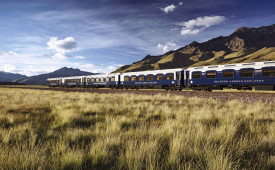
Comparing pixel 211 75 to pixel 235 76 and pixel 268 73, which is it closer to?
pixel 235 76

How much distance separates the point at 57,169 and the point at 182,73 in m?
21.5

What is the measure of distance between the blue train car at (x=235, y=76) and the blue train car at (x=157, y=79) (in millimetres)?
1469

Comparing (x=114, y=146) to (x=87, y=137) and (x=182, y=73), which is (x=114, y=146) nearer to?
(x=87, y=137)

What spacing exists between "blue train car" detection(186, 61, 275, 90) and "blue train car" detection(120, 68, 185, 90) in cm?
147

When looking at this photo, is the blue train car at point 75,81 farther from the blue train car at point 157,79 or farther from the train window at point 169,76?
the train window at point 169,76

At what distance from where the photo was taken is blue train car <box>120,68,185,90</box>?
875 inches

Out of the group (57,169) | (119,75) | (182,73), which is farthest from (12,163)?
(119,75)

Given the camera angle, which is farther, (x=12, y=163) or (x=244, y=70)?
(x=244, y=70)

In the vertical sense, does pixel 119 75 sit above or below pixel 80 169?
above

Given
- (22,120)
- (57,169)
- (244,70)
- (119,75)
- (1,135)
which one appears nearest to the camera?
(57,169)

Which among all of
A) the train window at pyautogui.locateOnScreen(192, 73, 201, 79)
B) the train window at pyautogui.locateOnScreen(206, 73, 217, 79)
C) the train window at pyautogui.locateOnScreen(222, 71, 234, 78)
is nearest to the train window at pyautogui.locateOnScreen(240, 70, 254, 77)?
the train window at pyautogui.locateOnScreen(222, 71, 234, 78)

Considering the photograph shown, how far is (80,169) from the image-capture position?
6.58 ft

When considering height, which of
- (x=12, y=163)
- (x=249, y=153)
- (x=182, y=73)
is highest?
(x=182, y=73)

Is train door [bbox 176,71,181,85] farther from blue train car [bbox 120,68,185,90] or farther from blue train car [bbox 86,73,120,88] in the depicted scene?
blue train car [bbox 86,73,120,88]
